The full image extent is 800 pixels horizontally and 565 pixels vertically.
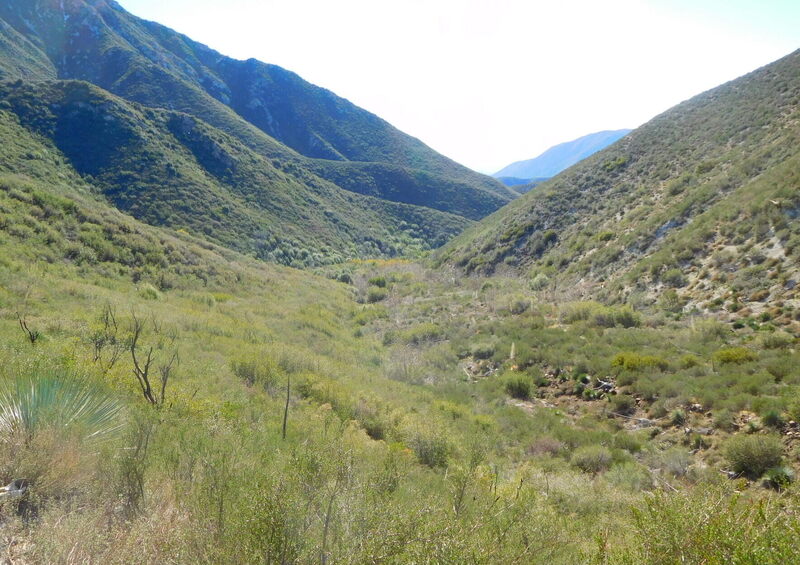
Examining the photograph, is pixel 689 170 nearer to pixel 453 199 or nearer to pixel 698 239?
pixel 698 239

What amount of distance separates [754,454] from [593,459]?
2322mm

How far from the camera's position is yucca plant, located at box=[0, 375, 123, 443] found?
363 cm

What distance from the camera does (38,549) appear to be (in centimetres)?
259

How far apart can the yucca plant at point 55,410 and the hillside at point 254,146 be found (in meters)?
31.8

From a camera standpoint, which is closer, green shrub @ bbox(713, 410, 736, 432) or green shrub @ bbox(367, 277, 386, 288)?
green shrub @ bbox(713, 410, 736, 432)

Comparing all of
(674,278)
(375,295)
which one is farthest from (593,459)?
(375,295)

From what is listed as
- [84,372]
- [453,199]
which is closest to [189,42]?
[453,199]

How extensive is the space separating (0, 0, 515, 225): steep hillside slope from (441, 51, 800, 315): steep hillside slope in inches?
1312

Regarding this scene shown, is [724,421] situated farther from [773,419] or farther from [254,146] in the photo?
[254,146]

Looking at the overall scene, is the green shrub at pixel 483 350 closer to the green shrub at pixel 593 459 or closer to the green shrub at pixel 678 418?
the green shrub at pixel 678 418

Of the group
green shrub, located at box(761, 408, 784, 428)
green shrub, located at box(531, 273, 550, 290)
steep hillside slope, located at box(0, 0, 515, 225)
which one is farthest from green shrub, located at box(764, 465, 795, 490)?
steep hillside slope, located at box(0, 0, 515, 225)

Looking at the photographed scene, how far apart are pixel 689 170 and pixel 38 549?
1146 inches

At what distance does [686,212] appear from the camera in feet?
62.5

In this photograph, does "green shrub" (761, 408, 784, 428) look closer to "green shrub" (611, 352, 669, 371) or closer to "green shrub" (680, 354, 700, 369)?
"green shrub" (680, 354, 700, 369)
